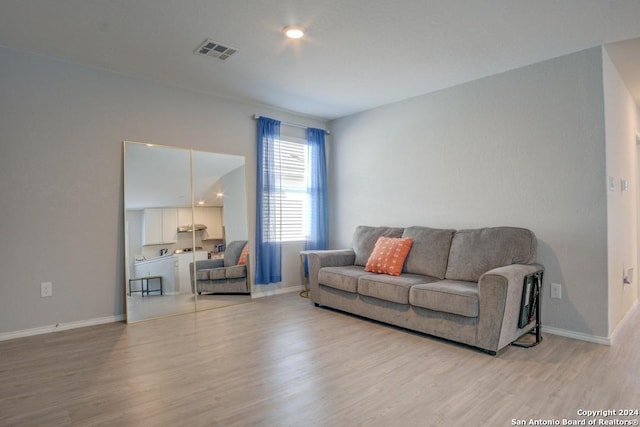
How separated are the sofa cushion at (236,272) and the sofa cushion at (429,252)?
1954 millimetres

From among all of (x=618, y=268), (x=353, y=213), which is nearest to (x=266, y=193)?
(x=353, y=213)

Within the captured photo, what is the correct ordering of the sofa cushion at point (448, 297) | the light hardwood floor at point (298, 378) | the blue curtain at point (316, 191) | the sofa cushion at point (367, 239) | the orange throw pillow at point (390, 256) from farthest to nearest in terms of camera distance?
the blue curtain at point (316, 191) < the sofa cushion at point (367, 239) < the orange throw pillow at point (390, 256) < the sofa cushion at point (448, 297) < the light hardwood floor at point (298, 378)

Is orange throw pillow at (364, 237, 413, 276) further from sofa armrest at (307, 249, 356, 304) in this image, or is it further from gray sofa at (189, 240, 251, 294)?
gray sofa at (189, 240, 251, 294)

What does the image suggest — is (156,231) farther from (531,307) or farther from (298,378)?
(531,307)

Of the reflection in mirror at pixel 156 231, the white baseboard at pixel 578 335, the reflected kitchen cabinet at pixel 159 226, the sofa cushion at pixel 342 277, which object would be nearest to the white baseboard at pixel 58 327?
the reflection in mirror at pixel 156 231

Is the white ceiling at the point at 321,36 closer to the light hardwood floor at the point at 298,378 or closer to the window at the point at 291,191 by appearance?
the window at the point at 291,191

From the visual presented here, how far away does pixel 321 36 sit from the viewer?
2.93 metres

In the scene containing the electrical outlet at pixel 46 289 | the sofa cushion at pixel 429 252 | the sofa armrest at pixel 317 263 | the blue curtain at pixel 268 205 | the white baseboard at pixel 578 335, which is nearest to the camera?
the white baseboard at pixel 578 335

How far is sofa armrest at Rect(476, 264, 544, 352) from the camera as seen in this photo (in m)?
2.63

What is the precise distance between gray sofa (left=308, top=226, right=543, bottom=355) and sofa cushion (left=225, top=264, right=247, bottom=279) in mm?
896

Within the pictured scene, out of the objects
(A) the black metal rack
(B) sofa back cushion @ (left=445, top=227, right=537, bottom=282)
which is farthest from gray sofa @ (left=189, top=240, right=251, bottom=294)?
(A) the black metal rack

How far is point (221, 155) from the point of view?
4387 mm

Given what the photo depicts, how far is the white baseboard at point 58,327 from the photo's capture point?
312 centimetres

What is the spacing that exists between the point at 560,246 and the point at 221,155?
11.8ft
